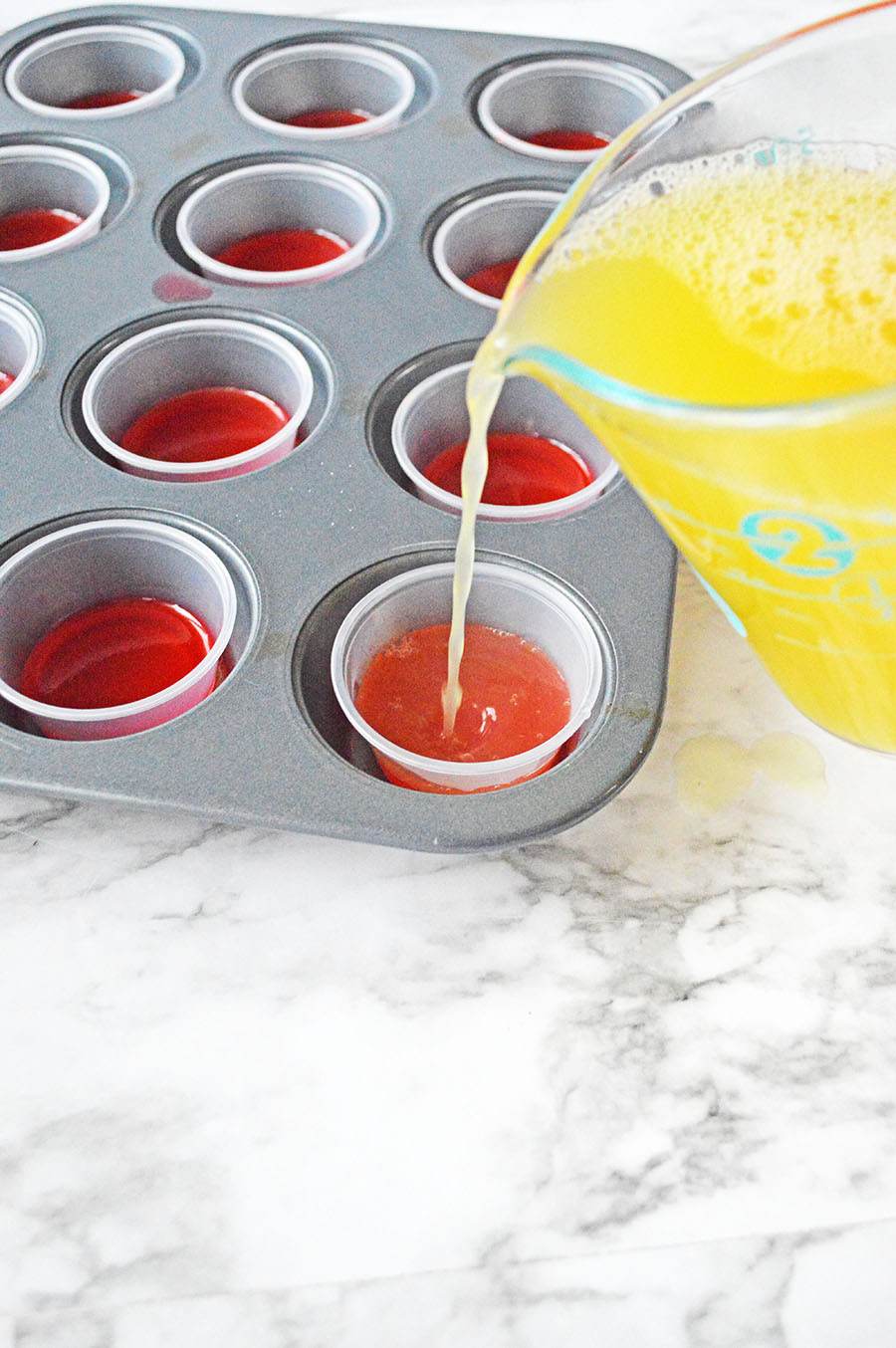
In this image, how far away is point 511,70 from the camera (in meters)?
1.18

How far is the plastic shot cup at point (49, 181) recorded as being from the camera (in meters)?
1.08

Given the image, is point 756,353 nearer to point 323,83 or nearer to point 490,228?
point 490,228

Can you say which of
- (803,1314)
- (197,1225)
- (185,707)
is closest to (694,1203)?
(803,1314)

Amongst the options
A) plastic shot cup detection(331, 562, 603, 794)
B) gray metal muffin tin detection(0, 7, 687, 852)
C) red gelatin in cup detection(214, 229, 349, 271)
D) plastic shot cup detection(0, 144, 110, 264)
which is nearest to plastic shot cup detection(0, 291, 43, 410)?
gray metal muffin tin detection(0, 7, 687, 852)

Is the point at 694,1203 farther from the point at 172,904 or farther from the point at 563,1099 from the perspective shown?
the point at 172,904

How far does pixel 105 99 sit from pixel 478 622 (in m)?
0.79

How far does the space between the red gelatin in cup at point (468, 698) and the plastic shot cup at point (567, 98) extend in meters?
0.59

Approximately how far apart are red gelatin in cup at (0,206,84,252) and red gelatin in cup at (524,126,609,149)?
1.51 ft

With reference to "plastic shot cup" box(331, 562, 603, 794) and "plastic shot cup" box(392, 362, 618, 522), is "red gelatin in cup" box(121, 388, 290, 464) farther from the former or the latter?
"plastic shot cup" box(331, 562, 603, 794)

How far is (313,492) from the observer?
0.83m

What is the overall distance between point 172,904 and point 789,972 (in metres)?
0.34

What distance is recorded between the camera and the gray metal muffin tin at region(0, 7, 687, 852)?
27.0 inches

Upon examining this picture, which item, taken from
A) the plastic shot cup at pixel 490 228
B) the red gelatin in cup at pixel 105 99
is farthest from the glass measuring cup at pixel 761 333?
the red gelatin in cup at pixel 105 99

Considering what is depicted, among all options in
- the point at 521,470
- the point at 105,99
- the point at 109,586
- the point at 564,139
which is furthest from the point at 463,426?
the point at 105,99
